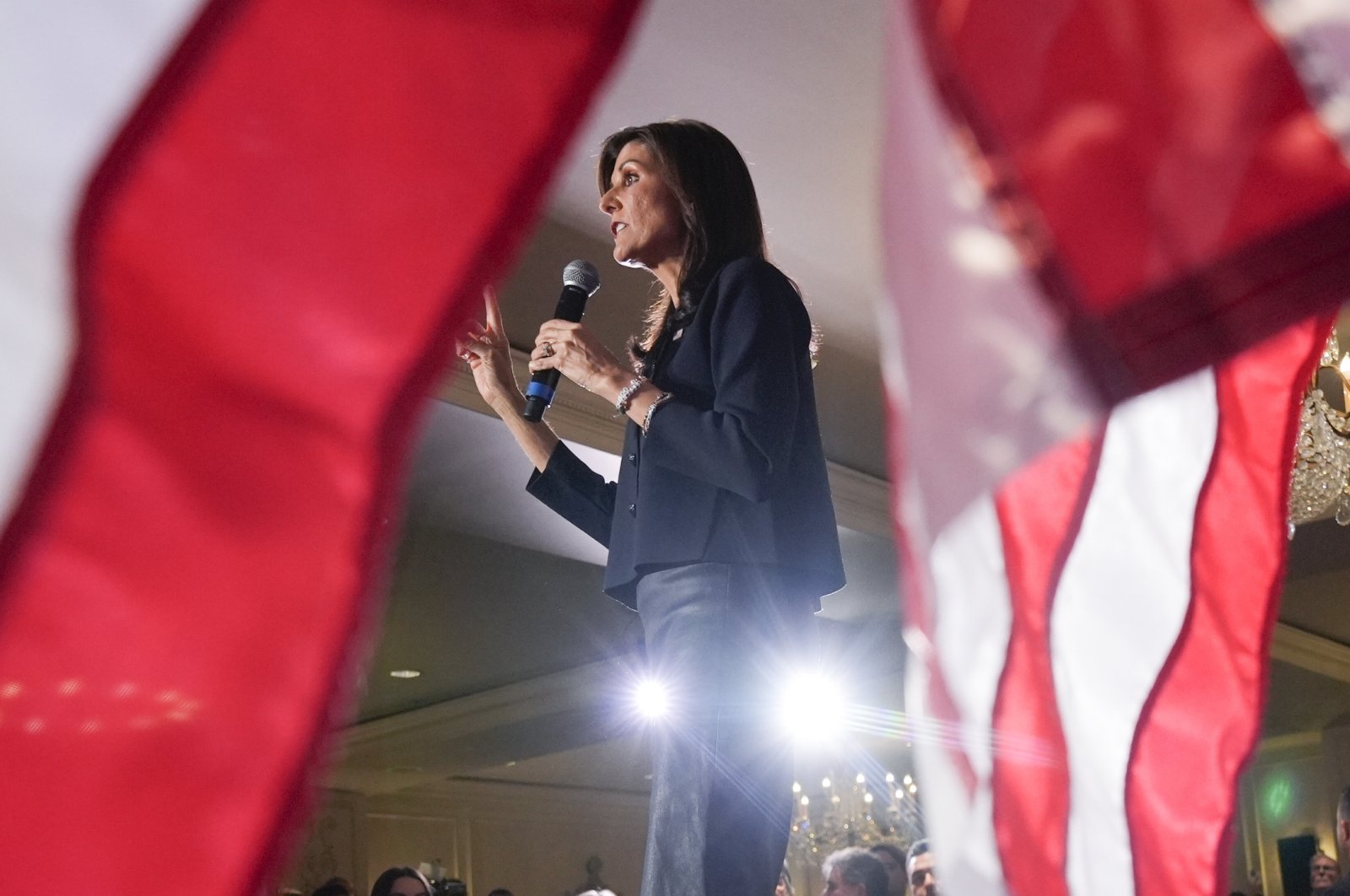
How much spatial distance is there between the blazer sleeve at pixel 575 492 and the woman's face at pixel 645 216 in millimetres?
213

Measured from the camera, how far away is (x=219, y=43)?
47 cm

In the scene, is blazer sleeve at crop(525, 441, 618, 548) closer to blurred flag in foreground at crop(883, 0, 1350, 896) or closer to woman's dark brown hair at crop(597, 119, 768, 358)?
woman's dark brown hair at crop(597, 119, 768, 358)

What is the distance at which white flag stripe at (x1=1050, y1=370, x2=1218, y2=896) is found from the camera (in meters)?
0.73

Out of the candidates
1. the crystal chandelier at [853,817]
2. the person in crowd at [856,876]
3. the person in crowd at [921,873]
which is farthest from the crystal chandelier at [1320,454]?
the crystal chandelier at [853,817]

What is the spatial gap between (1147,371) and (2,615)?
435mm

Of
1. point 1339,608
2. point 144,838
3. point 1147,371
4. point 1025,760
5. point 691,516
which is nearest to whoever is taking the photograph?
point 144,838

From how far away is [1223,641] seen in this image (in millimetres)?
818

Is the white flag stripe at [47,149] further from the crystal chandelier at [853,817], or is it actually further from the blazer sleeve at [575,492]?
the crystal chandelier at [853,817]

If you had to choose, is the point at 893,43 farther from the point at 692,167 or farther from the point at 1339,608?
the point at 1339,608

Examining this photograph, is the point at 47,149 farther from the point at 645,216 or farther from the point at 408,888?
the point at 408,888

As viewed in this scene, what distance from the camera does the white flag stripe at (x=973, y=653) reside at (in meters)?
0.63

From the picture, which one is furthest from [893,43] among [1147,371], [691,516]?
[691,516]

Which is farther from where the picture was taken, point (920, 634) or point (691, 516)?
point (691, 516)

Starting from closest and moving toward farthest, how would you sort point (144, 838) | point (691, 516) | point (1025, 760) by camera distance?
point (144, 838) → point (1025, 760) → point (691, 516)
